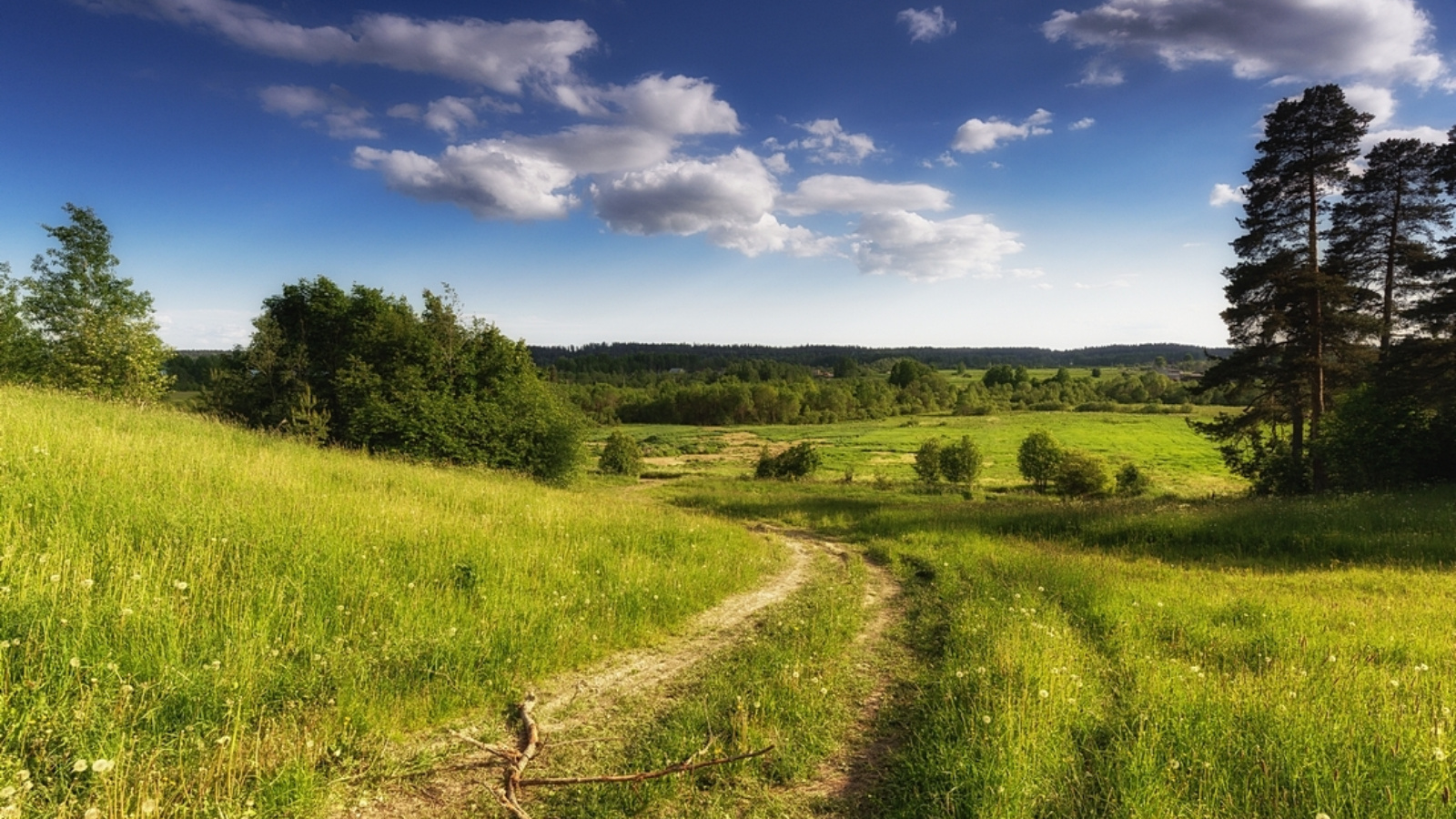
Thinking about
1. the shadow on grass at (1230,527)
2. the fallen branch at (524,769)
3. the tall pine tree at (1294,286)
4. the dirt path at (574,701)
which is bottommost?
the shadow on grass at (1230,527)

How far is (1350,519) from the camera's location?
14711mm

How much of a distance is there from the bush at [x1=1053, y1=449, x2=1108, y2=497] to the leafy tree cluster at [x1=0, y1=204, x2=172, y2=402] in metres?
56.4

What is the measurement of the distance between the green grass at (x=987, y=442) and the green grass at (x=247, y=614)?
48404 mm

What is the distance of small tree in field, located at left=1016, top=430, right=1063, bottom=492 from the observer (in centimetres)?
5178

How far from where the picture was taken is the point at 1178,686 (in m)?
4.82

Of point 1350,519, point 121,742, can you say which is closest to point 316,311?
point 121,742

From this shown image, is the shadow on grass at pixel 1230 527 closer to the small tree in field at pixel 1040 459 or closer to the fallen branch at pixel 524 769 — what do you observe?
the fallen branch at pixel 524 769

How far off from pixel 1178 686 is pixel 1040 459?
53394 millimetres

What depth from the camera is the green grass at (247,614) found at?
11.0 ft

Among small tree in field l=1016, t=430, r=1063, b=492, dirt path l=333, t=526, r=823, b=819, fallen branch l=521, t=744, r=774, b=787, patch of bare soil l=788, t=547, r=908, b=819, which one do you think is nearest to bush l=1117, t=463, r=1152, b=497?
small tree in field l=1016, t=430, r=1063, b=492

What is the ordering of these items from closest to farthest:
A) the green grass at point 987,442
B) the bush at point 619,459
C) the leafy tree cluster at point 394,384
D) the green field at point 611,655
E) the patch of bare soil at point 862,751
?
the green field at point 611,655, the patch of bare soil at point 862,751, the leafy tree cluster at point 394,384, the bush at point 619,459, the green grass at point 987,442

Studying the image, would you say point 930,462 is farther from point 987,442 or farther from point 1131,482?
point 987,442

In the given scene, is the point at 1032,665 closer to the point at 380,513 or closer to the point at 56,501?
the point at 380,513

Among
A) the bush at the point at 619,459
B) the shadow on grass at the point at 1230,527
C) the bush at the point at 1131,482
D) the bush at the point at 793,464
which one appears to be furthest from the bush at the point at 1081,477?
the bush at the point at 619,459
